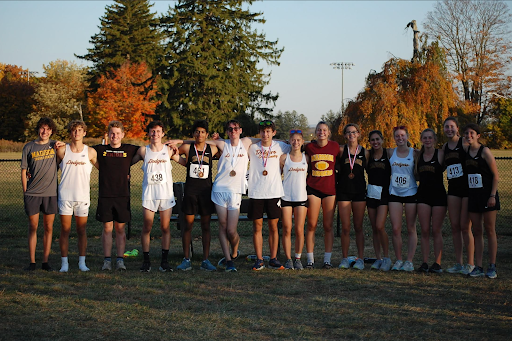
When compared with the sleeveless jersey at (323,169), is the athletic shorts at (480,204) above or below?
below

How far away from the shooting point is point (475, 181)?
21.9 feet

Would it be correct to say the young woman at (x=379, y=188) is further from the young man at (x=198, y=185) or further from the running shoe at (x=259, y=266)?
the young man at (x=198, y=185)

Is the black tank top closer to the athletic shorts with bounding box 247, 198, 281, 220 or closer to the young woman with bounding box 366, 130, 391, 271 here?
the athletic shorts with bounding box 247, 198, 281, 220

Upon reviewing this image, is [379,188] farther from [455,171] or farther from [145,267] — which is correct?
[145,267]

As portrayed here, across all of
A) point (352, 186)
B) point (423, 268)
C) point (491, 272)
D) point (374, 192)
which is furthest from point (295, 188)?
point (491, 272)

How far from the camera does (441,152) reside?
22.9 feet

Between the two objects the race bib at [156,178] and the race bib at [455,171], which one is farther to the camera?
the race bib at [156,178]

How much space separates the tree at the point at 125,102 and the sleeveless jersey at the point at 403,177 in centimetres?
4243

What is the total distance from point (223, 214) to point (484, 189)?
3280 mm

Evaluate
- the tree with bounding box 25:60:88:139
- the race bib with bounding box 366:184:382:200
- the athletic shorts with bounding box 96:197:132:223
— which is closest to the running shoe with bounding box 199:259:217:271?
the athletic shorts with bounding box 96:197:132:223

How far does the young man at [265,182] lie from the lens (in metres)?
7.03

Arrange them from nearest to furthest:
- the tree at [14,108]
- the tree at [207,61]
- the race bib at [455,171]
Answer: the race bib at [455,171] < the tree at [207,61] < the tree at [14,108]

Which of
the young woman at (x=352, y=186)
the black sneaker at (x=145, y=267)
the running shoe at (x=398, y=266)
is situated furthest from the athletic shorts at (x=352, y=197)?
the black sneaker at (x=145, y=267)

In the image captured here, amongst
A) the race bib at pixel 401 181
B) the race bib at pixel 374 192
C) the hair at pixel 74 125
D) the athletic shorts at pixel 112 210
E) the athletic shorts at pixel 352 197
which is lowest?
the athletic shorts at pixel 112 210
